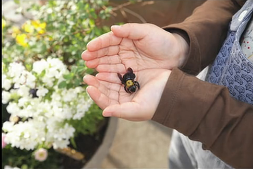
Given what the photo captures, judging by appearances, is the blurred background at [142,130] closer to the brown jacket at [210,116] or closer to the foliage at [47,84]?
the foliage at [47,84]

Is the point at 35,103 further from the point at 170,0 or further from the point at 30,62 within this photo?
the point at 170,0

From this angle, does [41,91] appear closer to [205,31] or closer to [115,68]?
[115,68]

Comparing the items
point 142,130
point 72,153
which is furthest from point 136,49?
point 142,130

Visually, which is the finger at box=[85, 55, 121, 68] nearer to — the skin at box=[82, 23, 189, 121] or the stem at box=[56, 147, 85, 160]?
the skin at box=[82, 23, 189, 121]

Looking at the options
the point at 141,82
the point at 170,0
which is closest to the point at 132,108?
the point at 141,82

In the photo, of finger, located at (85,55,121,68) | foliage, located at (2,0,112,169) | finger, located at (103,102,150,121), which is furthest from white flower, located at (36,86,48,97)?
finger, located at (103,102,150,121)

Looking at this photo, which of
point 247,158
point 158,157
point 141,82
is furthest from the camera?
point 158,157

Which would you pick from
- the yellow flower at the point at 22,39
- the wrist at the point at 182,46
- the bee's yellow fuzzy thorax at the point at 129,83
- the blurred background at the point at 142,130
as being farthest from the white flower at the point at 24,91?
the blurred background at the point at 142,130
